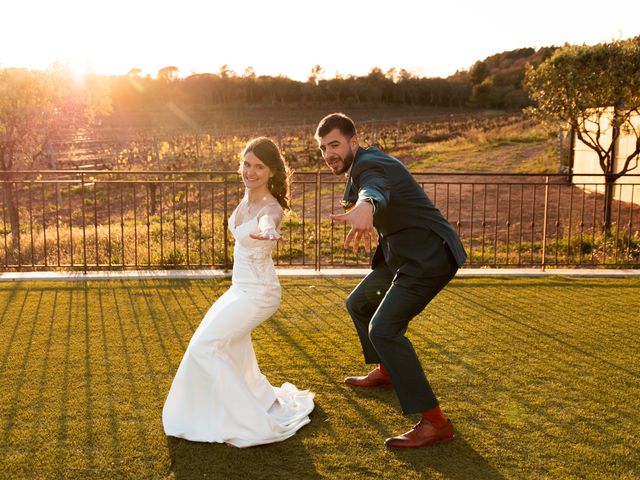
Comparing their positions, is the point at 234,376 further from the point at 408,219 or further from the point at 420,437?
the point at 408,219

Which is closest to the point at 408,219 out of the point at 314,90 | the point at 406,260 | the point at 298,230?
the point at 406,260

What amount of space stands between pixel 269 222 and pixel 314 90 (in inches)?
2426

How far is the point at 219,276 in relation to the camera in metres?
8.26

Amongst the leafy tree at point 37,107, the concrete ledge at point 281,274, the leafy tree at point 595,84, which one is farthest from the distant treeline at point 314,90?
the concrete ledge at point 281,274

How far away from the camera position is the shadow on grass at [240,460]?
3.39 m

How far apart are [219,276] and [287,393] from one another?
4130 mm

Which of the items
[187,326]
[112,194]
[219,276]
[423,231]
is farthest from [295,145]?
[423,231]

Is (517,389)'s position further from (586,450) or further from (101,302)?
(101,302)

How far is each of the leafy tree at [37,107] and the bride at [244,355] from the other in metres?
12.7

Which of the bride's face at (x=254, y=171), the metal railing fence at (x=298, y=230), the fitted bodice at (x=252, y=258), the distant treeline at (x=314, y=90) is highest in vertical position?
the distant treeline at (x=314, y=90)

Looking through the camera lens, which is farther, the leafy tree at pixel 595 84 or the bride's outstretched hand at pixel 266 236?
the leafy tree at pixel 595 84

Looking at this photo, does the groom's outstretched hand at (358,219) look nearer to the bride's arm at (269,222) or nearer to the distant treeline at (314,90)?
the bride's arm at (269,222)

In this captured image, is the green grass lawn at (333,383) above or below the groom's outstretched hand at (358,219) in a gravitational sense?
below

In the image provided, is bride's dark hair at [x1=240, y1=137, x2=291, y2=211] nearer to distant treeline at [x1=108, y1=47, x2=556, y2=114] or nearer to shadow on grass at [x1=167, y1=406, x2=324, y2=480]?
shadow on grass at [x1=167, y1=406, x2=324, y2=480]
